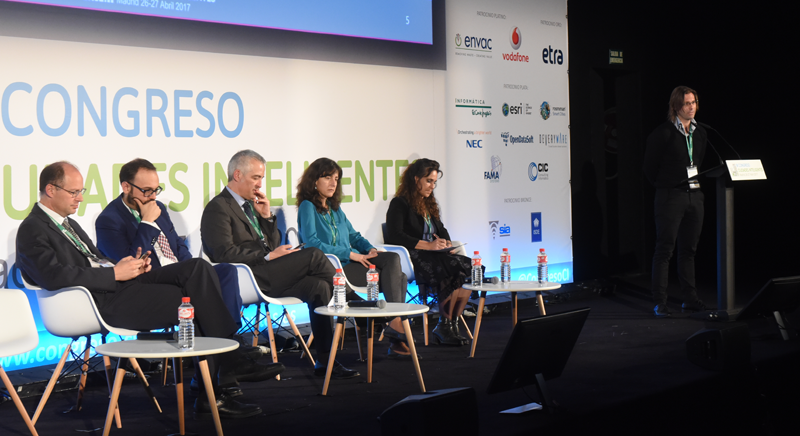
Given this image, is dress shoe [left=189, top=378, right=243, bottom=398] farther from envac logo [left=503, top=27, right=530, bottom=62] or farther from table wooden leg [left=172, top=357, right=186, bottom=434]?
envac logo [left=503, top=27, right=530, bottom=62]

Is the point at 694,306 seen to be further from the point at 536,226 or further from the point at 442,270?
the point at 442,270

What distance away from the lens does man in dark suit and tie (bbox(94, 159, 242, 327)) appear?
3.66 metres

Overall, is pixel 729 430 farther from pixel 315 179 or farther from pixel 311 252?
pixel 315 179

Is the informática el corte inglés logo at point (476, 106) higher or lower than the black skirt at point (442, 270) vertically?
higher

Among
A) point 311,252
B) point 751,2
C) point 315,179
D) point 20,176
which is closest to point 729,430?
point 311,252

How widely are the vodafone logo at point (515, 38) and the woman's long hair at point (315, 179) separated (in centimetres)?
262

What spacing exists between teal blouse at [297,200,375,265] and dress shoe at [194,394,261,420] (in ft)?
4.95

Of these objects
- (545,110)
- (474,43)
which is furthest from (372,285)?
(545,110)

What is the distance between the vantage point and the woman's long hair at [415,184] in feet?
16.6

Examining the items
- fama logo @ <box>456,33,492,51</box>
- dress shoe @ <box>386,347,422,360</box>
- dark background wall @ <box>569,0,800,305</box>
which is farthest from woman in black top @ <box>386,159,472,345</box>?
dark background wall @ <box>569,0,800,305</box>

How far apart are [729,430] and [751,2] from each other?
17.9ft

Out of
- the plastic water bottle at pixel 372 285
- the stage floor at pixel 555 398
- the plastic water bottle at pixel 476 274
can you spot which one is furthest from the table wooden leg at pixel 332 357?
the plastic water bottle at pixel 476 274

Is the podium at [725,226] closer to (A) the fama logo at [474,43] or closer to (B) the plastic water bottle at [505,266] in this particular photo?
(B) the plastic water bottle at [505,266]

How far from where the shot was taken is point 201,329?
10.5 feet
